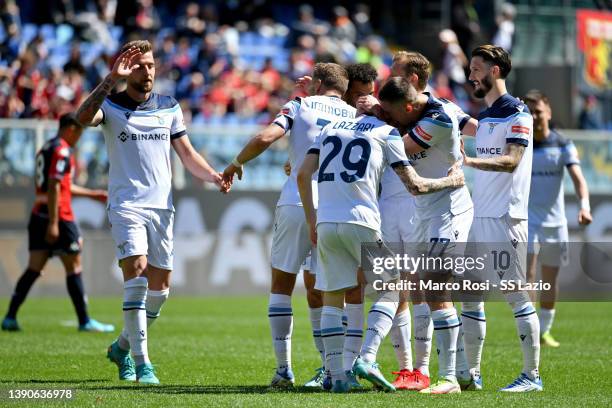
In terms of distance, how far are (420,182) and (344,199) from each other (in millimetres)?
611

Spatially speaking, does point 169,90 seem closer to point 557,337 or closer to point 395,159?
point 557,337

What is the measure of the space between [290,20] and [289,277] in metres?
21.2

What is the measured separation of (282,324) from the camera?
30.9 feet

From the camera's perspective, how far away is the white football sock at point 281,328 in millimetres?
9414

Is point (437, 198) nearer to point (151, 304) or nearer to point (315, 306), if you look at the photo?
point (315, 306)

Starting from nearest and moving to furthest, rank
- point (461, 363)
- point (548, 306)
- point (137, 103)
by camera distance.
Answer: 1. point (461, 363)
2. point (137, 103)
3. point (548, 306)

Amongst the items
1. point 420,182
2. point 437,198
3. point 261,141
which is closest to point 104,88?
point 261,141

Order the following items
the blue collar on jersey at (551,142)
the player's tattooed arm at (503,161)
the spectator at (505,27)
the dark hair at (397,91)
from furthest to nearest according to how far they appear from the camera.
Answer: the spectator at (505,27) < the blue collar on jersey at (551,142) < the player's tattooed arm at (503,161) < the dark hair at (397,91)

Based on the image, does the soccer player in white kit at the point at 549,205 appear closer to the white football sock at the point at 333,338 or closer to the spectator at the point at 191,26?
the white football sock at the point at 333,338

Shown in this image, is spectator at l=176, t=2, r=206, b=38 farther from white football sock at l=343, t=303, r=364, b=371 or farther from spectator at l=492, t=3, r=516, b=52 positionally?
white football sock at l=343, t=303, r=364, b=371

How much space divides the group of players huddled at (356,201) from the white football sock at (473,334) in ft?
0.04

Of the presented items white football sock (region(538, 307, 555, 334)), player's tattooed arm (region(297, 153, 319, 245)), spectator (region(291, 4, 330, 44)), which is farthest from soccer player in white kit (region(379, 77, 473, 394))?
spectator (region(291, 4, 330, 44))

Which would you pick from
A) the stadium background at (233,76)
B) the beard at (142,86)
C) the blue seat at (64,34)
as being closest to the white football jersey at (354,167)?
the beard at (142,86)

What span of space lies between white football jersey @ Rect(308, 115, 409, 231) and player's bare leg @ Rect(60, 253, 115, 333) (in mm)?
6852
